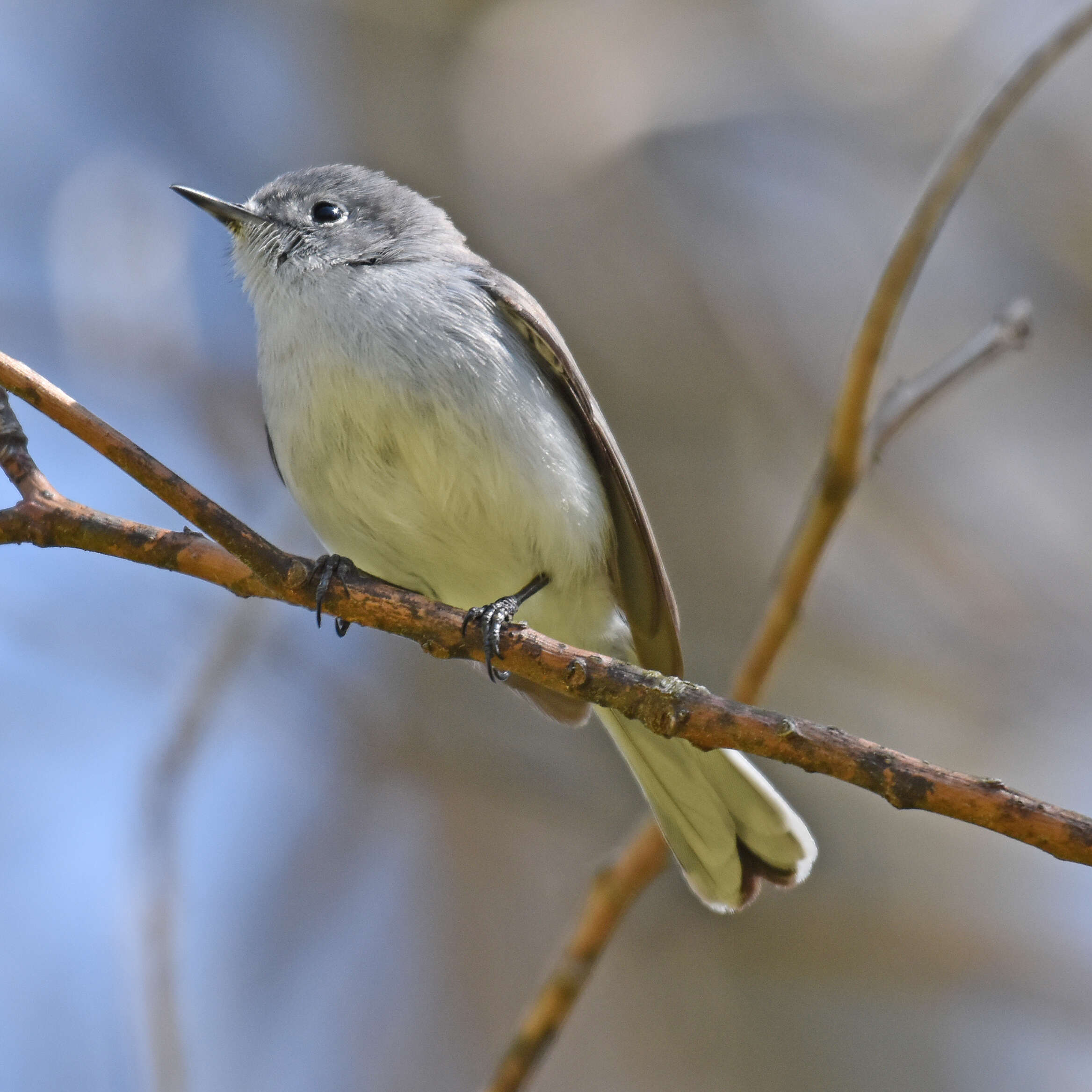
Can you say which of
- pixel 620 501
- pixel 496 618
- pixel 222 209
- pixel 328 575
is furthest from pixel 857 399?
pixel 222 209

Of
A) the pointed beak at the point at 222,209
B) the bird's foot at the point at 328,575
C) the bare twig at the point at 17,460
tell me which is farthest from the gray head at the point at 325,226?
the bare twig at the point at 17,460

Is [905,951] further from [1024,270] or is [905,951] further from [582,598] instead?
[1024,270]

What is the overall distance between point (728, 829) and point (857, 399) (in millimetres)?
1008

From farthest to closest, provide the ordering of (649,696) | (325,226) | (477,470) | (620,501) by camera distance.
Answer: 1. (325,226)
2. (620,501)
3. (477,470)
4. (649,696)

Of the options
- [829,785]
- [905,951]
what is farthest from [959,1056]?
[829,785]

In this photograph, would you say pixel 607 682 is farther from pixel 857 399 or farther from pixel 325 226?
pixel 325 226

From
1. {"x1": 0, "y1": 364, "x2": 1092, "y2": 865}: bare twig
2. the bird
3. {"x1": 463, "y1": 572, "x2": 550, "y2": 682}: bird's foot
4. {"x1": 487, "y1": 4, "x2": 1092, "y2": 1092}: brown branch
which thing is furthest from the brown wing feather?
{"x1": 0, "y1": 364, "x2": 1092, "y2": 865}: bare twig

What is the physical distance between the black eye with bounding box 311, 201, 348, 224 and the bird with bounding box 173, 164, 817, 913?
3 centimetres

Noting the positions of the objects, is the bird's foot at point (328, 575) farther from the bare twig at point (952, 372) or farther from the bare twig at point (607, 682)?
the bare twig at point (952, 372)

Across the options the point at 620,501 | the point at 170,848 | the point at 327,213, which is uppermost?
the point at 327,213

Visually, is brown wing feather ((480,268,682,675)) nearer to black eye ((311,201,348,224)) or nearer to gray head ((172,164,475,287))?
gray head ((172,164,475,287))

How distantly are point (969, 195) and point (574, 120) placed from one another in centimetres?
173

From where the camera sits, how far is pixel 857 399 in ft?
7.98

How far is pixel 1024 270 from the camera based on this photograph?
16.0 ft
